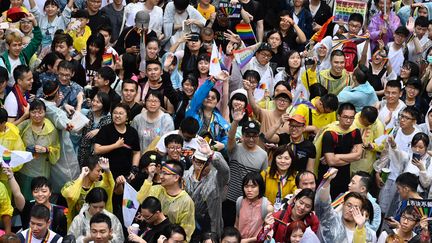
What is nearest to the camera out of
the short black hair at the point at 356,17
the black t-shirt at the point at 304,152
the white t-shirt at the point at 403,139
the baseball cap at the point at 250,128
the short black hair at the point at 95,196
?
the short black hair at the point at 95,196

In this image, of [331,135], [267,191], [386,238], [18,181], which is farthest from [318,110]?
[18,181]

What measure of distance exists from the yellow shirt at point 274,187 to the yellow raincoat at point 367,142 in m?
1.11

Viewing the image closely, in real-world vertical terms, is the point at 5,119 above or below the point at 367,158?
above

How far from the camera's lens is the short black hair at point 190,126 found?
13305 millimetres

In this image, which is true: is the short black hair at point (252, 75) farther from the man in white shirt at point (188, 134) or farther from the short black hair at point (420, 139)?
the short black hair at point (420, 139)

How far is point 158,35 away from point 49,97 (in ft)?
10.0

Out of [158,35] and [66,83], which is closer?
[66,83]

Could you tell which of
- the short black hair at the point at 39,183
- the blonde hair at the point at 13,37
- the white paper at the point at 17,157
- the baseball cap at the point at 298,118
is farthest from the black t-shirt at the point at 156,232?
the blonde hair at the point at 13,37

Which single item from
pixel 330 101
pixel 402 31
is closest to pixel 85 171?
pixel 330 101

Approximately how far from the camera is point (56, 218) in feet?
41.4

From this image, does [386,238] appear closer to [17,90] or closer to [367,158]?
[367,158]

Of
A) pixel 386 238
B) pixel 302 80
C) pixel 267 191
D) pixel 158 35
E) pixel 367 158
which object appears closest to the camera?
pixel 386 238

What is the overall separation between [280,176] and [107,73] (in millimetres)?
2540

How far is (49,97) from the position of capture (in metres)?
13.8
